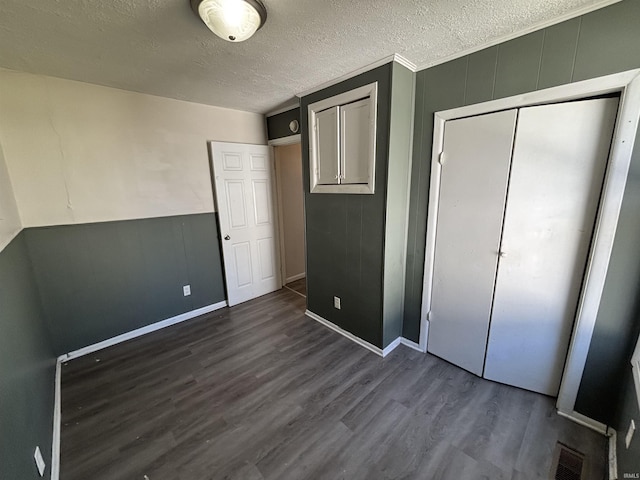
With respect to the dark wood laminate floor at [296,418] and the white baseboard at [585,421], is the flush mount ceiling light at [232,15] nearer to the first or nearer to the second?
the dark wood laminate floor at [296,418]

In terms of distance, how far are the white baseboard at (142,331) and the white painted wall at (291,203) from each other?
1.23m

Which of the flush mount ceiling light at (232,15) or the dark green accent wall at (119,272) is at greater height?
the flush mount ceiling light at (232,15)

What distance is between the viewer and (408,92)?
2.04m

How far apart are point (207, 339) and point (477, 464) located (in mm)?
2347

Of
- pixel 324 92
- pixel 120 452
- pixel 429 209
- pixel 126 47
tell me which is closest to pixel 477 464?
pixel 429 209

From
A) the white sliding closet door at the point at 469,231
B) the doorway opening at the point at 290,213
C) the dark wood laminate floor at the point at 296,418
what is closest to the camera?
the dark wood laminate floor at the point at 296,418

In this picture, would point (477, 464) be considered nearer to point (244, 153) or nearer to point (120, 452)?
point (120, 452)

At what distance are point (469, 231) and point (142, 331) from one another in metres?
3.25

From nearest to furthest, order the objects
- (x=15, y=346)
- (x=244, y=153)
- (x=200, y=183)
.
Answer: (x=15, y=346) → (x=200, y=183) → (x=244, y=153)

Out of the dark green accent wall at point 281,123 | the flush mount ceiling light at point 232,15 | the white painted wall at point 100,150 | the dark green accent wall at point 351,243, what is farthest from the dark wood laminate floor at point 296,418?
the dark green accent wall at point 281,123

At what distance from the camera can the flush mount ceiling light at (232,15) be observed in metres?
1.22

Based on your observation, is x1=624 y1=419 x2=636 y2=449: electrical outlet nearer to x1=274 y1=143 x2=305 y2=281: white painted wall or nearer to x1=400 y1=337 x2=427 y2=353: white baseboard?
x1=400 y1=337 x2=427 y2=353: white baseboard

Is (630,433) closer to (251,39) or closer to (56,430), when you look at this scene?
(251,39)

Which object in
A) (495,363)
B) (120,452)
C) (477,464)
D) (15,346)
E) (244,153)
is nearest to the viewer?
(15,346)
